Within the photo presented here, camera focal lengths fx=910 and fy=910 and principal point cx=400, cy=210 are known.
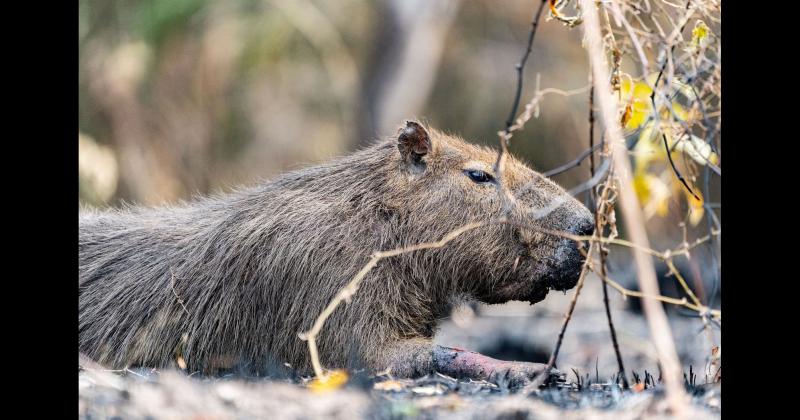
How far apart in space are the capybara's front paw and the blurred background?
819cm

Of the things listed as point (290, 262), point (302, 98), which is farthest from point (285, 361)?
point (302, 98)

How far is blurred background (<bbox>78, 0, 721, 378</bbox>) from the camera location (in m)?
13.6

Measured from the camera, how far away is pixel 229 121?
16.0 m

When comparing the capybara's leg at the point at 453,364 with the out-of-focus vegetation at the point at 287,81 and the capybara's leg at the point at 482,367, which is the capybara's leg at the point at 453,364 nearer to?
the capybara's leg at the point at 482,367

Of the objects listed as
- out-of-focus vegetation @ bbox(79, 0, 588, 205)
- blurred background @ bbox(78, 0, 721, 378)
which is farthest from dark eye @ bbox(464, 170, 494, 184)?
out-of-focus vegetation @ bbox(79, 0, 588, 205)

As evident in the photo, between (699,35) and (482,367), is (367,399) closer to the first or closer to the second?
(482,367)

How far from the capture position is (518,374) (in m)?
3.92

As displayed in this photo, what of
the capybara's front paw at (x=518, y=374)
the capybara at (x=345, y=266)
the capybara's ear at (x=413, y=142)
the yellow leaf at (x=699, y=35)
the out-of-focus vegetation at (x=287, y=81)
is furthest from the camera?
the out-of-focus vegetation at (x=287, y=81)

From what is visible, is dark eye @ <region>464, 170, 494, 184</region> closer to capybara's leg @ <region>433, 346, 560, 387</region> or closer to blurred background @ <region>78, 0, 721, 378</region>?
capybara's leg @ <region>433, 346, 560, 387</region>

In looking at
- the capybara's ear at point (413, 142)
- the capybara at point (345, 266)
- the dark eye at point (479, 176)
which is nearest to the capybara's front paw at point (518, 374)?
the capybara at point (345, 266)

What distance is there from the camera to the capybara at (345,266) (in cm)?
454

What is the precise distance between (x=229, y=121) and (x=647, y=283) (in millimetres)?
13905
